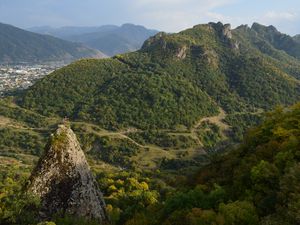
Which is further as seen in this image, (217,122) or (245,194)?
(217,122)

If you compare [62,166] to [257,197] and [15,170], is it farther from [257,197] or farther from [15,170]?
[15,170]

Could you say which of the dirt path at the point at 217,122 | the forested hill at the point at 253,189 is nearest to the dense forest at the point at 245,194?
the forested hill at the point at 253,189

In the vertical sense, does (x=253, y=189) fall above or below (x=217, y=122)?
above

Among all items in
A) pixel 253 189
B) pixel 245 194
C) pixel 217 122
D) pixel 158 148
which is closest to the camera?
pixel 253 189

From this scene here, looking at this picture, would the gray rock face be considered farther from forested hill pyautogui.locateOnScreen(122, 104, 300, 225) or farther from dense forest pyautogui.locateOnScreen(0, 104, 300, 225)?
forested hill pyautogui.locateOnScreen(122, 104, 300, 225)

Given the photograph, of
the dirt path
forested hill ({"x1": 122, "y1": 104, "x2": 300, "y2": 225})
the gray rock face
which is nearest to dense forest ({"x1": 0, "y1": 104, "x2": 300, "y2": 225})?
forested hill ({"x1": 122, "y1": 104, "x2": 300, "y2": 225})

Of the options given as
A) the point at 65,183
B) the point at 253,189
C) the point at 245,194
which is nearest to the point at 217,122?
the point at 65,183

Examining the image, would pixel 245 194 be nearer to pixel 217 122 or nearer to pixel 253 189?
pixel 253 189

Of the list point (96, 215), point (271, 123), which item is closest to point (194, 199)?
point (96, 215)

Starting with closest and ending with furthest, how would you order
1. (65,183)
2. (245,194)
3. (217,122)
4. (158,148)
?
(245,194) < (65,183) < (158,148) < (217,122)
